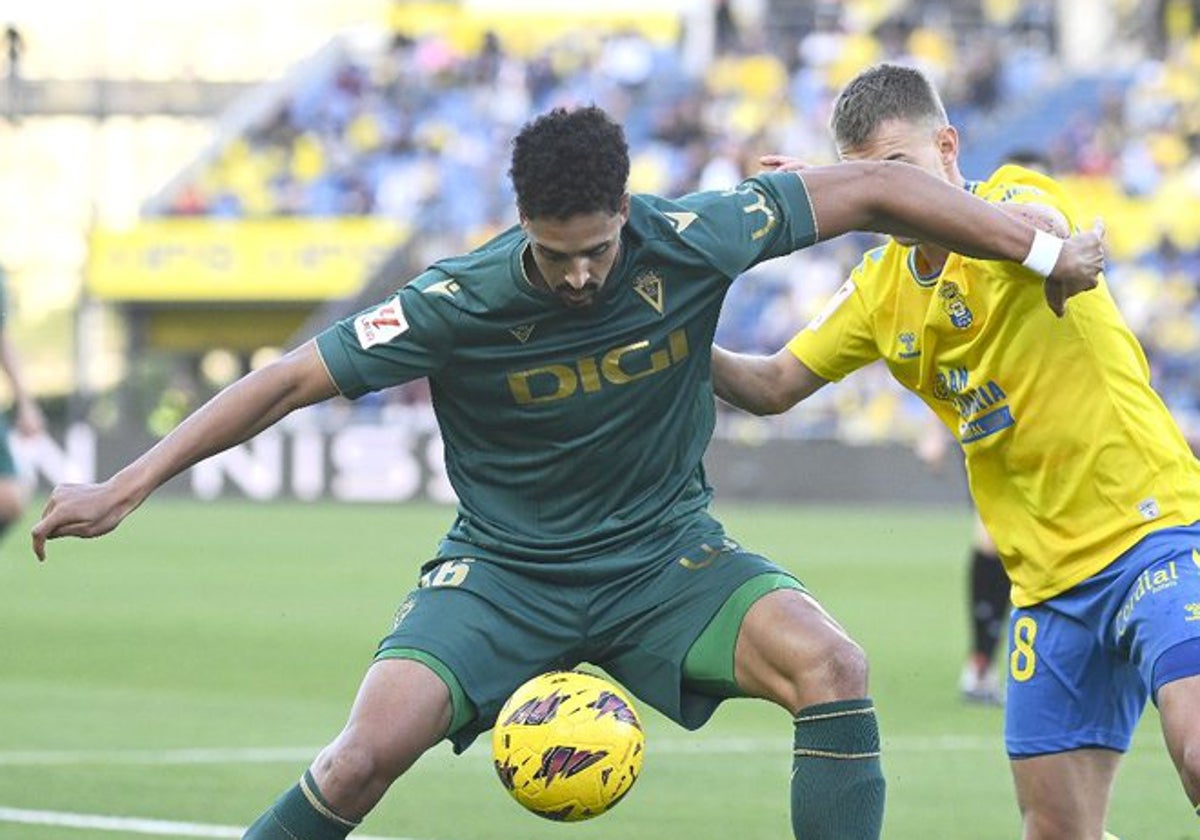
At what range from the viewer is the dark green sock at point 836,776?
5.64m

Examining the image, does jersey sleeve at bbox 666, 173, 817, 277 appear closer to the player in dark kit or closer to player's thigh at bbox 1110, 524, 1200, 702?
the player in dark kit

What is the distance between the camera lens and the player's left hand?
558 centimetres

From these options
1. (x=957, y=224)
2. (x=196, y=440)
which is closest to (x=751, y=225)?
(x=957, y=224)

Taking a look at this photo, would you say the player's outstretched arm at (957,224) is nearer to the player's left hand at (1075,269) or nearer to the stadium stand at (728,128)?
the player's left hand at (1075,269)

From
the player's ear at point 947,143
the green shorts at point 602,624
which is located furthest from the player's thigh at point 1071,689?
the player's ear at point 947,143

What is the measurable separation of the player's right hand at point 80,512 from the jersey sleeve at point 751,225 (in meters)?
1.57

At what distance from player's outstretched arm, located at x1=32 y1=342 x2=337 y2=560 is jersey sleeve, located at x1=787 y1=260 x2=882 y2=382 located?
154 cm

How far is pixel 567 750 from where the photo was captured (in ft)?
18.6

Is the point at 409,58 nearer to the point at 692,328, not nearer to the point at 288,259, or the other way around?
the point at 288,259

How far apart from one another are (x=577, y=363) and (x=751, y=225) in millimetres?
561

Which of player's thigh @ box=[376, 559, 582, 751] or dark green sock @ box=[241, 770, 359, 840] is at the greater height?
player's thigh @ box=[376, 559, 582, 751]

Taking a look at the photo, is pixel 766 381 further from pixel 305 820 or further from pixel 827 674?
pixel 305 820

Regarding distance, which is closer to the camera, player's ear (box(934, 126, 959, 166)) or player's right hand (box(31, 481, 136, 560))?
player's right hand (box(31, 481, 136, 560))

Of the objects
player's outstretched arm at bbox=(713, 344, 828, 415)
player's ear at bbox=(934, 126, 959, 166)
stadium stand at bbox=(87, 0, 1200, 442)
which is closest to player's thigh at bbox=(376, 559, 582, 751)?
player's outstretched arm at bbox=(713, 344, 828, 415)
